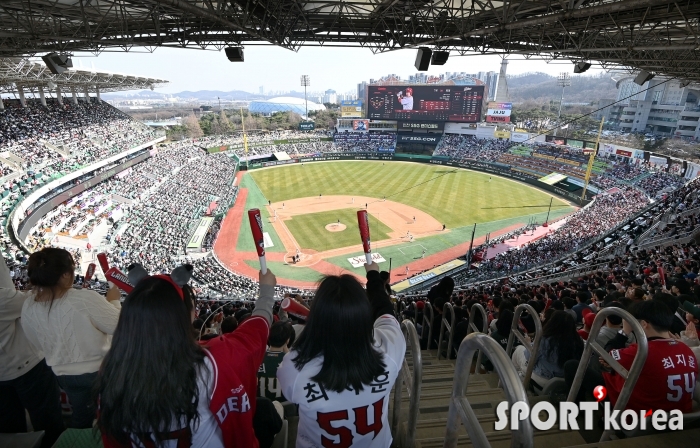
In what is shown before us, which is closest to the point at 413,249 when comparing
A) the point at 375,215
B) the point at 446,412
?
the point at 375,215

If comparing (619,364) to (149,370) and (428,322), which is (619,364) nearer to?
(149,370)

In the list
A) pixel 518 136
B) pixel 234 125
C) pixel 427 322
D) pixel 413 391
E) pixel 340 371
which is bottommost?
pixel 234 125

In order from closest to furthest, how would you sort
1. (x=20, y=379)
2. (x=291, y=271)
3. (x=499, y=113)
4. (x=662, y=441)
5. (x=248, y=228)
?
(x=662, y=441) → (x=20, y=379) → (x=291, y=271) → (x=248, y=228) → (x=499, y=113)

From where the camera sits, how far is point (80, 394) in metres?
2.69

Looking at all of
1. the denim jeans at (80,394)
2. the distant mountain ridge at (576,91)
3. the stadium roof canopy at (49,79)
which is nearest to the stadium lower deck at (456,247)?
the denim jeans at (80,394)

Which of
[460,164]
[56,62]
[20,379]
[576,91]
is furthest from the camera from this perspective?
[576,91]

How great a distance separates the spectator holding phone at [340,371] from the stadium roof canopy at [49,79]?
3017 centimetres

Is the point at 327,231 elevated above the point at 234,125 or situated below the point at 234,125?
below

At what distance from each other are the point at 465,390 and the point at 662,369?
1.78 metres

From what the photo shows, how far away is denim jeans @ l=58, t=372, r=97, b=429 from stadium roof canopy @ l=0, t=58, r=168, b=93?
94.2 ft

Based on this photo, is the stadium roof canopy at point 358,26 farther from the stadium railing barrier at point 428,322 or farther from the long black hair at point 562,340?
the long black hair at point 562,340

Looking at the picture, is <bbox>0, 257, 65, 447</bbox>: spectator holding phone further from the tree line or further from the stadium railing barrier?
the tree line

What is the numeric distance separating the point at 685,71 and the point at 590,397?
68.0 ft

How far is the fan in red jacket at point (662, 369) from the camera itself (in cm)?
250
